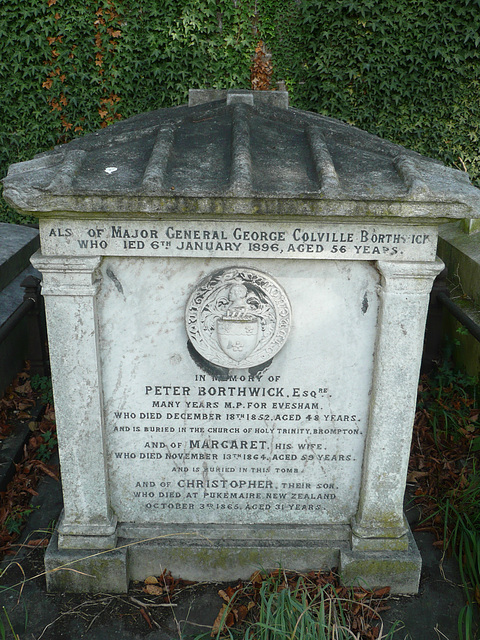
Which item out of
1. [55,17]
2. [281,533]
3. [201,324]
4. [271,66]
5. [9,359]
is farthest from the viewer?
[271,66]

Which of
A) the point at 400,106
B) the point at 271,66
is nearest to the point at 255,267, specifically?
the point at 400,106

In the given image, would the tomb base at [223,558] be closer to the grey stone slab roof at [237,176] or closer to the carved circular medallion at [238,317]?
the carved circular medallion at [238,317]

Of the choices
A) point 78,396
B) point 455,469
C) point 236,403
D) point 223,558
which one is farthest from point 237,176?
point 455,469

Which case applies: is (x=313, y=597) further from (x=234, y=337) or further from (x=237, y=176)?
(x=237, y=176)

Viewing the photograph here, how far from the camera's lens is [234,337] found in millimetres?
2996

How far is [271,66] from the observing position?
8.77 meters

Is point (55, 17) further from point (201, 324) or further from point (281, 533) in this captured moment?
point (281, 533)

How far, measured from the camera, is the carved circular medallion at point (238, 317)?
2932 mm

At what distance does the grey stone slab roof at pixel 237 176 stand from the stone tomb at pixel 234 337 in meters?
0.01

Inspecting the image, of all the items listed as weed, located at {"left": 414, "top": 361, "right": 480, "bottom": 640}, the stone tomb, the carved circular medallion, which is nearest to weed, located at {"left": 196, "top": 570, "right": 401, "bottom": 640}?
the stone tomb

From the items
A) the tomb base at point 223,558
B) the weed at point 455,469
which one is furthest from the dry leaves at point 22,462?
the weed at point 455,469

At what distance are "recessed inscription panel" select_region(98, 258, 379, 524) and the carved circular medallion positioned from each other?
32mm

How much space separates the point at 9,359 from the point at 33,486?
145 centimetres

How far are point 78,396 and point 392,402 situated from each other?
1.62 m
